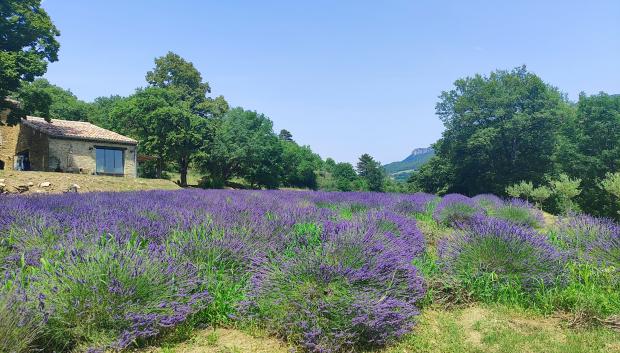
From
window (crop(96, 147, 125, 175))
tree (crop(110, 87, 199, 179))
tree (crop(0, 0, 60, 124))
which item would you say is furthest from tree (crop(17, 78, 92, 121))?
tree (crop(110, 87, 199, 179))

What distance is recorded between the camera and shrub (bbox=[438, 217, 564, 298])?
366cm

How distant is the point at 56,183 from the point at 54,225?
1529cm

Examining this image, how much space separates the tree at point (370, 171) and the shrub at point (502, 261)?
51238 millimetres

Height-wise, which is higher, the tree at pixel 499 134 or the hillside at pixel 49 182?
the tree at pixel 499 134


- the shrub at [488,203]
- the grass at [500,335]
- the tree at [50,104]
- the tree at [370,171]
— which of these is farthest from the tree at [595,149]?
the tree at [50,104]

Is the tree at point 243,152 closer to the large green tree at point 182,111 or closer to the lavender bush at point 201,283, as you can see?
the large green tree at point 182,111

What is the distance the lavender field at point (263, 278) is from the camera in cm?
247

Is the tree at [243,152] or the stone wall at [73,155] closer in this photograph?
the stone wall at [73,155]

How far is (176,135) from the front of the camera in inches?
1160

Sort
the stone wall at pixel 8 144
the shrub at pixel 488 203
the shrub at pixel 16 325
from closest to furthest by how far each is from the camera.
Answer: the shrub at pixel 16 325, the shrub at pixel 488 203, the stone wall at pixel 8 144

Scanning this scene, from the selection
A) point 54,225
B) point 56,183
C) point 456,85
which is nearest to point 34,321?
point 54,225

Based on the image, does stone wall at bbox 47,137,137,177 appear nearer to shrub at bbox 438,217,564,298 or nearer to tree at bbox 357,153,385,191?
shrub at bbox 438,217,564,298

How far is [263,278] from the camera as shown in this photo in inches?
122

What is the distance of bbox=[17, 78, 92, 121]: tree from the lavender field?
60.0ft
